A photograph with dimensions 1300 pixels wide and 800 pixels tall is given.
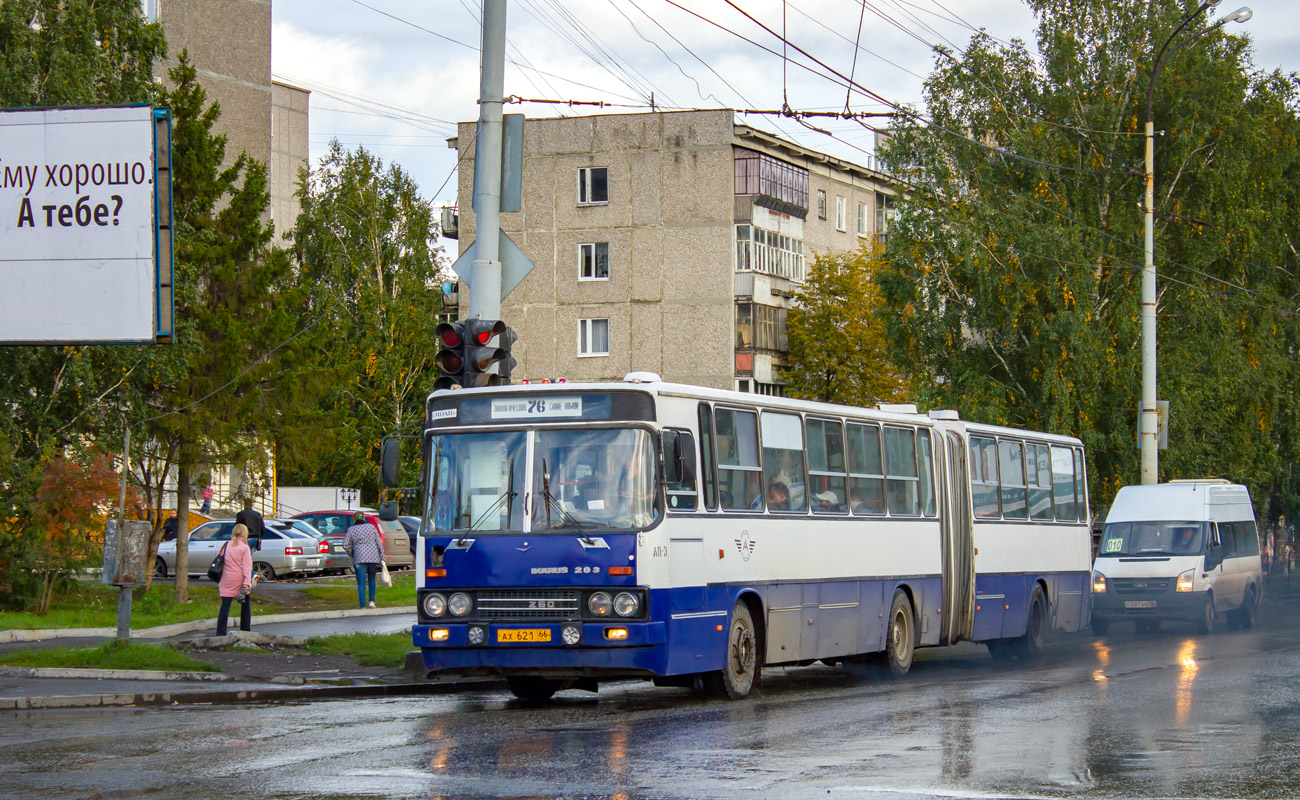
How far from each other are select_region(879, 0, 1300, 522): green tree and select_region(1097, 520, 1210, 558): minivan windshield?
8.99 meters

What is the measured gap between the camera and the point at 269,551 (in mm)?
39594

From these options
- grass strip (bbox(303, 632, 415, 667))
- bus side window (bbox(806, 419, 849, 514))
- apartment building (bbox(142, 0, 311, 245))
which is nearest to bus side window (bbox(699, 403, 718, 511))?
bus side window (bbox(806, 419, 849, 514))

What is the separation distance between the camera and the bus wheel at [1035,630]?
2270cm

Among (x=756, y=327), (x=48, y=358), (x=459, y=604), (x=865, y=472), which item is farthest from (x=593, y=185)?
(x=459, y=604)

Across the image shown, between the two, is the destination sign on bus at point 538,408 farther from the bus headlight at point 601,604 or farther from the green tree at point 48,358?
the green tree at point 48,358

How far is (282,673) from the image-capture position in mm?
17453

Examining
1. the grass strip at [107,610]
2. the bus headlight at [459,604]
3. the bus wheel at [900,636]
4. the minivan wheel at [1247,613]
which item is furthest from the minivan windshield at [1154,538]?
the bus headlight at [459,604]

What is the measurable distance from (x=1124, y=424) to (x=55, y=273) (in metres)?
26.7

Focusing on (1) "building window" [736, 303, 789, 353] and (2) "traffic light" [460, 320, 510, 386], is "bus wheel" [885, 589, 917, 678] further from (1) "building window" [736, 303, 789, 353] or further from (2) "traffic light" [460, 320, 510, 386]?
(1) "building window" [736, 303, 789, 353]

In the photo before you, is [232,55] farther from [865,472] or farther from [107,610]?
[865,472]

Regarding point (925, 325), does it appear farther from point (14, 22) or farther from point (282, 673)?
point (282, 673)

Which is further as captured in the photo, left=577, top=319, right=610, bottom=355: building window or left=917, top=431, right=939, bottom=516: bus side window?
left=577, top=319, right=610, bottom=355: building window

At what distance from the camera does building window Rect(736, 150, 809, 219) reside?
222 ft

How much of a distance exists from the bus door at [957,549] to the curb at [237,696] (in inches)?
243
